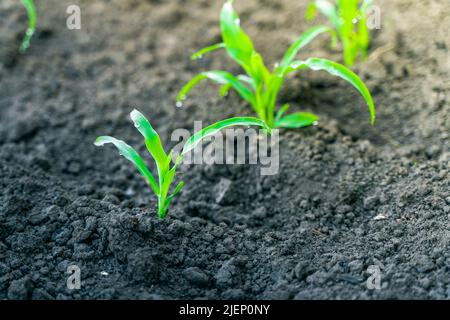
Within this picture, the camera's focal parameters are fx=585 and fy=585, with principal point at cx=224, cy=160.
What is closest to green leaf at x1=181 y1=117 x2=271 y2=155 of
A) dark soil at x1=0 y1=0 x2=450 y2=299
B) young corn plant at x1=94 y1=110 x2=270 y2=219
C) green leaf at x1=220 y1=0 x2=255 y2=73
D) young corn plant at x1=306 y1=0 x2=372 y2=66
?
young corn plant at x1=94 y1=110 x2=270 y2=219

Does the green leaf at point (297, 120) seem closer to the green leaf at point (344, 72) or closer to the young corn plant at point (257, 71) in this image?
the young corn plant at point (257, 71)

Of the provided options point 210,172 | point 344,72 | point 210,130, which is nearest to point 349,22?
point 344,72

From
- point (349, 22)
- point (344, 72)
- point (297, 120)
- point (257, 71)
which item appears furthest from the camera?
point (349, 22)

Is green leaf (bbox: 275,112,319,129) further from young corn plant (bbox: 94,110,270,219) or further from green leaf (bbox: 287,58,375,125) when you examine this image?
young corn plant (bbox: 94,110,270,219)

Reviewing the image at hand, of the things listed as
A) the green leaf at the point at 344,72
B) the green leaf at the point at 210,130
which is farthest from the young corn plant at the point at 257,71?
the green leaf at the point at 210,130

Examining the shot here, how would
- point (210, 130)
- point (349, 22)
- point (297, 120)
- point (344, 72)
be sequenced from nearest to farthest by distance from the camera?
point (210, 130) → point (344, 72) → point (297, 120) → point (349, 22)

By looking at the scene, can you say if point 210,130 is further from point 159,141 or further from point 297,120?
point 297,120

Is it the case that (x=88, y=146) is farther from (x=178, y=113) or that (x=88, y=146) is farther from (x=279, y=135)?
(x=279, y=135)
